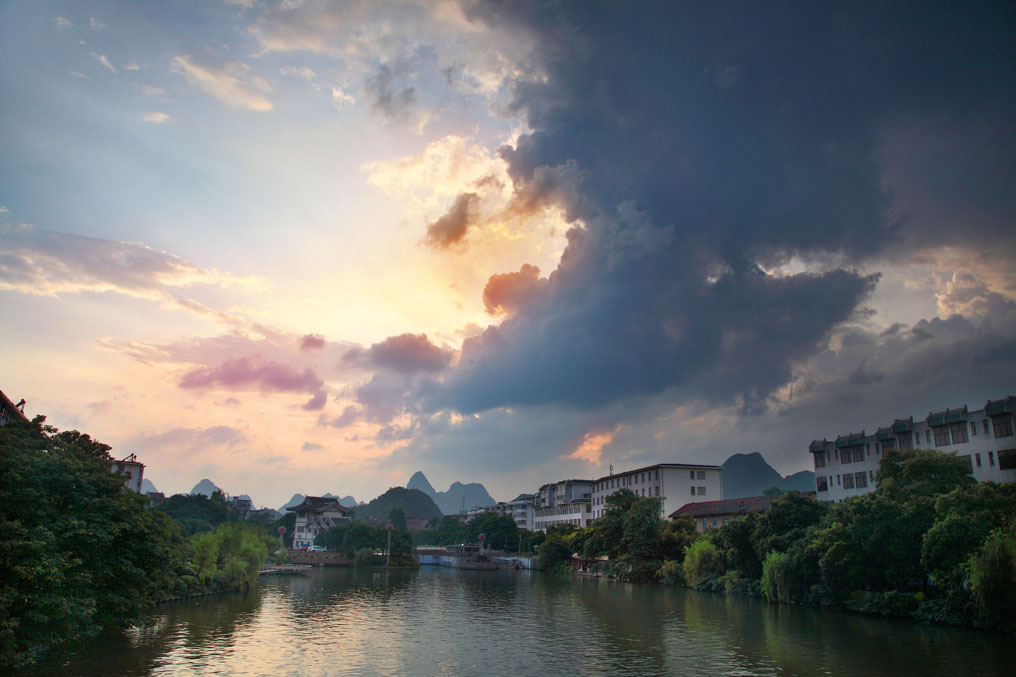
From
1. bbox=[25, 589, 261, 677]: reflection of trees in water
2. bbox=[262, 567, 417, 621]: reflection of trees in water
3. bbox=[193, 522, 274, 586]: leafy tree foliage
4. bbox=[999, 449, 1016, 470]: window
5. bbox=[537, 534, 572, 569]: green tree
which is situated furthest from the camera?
bbox=[537, 534, 572, 569]: green tree

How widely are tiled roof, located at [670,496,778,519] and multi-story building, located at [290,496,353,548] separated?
75.0m

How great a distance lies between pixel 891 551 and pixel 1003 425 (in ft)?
77.0

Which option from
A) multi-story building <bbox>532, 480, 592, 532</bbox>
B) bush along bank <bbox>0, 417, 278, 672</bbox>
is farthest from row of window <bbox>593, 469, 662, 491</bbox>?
bush along bank <bbox>0, 417, 278, 672</bbox>

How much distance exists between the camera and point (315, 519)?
141 m

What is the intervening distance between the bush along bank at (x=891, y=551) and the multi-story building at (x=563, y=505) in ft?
166

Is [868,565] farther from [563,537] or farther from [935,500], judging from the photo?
[563,537]

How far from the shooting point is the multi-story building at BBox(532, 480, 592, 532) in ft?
403

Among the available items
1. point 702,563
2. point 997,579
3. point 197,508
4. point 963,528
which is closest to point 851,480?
point 702,563

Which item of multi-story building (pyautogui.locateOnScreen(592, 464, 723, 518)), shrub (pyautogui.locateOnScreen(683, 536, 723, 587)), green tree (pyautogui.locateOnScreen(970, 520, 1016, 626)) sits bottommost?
shrub (pyautogui.locateOnScreen(683, 536, 723, 587))

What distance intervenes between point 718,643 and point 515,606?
890 inches

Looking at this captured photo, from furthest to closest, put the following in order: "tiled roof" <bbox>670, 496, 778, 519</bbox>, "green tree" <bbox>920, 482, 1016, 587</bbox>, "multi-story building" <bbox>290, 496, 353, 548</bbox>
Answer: "multi-story building" <bbox>290, 496, 353, 548</bbox>
"tiled roof" <bbox>670, 496, 778, 519</bbox>
"green tree" <bbox>920, 482, 1016, 587</bbox>

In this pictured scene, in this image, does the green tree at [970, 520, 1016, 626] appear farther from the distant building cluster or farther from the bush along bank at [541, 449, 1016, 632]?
the distant building cluster

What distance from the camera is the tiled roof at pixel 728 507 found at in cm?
7610

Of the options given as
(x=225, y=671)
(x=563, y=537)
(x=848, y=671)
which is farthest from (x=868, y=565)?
(x=563, y=537)
